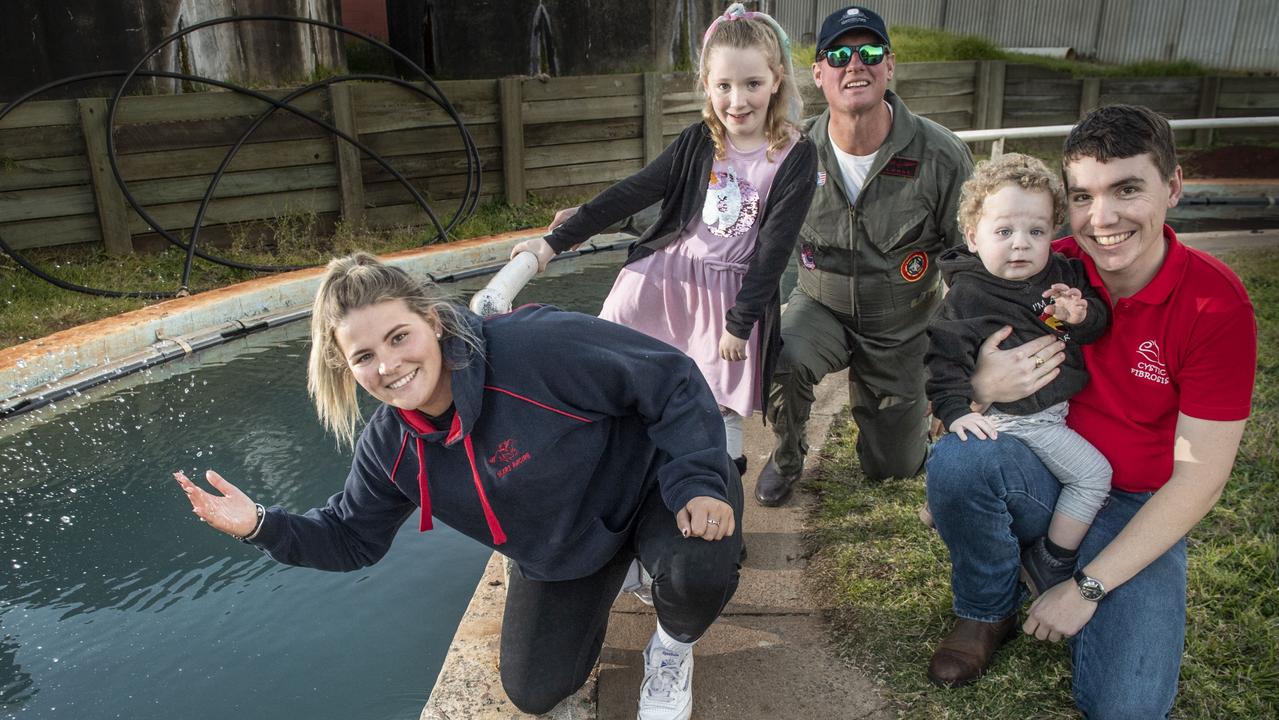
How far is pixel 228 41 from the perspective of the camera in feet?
22.7

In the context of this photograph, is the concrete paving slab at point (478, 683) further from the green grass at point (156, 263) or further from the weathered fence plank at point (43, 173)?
the weathered fence plank at point (43, 173)

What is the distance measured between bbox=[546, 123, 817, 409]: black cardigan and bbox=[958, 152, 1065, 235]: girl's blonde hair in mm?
504

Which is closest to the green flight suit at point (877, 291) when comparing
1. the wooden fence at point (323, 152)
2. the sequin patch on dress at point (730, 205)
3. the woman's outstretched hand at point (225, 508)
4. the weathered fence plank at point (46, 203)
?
the sequin patch on dress at point (730, 205)

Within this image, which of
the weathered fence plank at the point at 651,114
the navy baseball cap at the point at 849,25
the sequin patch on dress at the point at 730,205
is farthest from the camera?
the weathered fence plank at the point at 651,114

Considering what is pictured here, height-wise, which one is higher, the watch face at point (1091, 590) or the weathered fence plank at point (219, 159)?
the weathered fence plank at point (219, 159)

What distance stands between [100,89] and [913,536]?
20.5 feet

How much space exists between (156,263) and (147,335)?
152 centimetres

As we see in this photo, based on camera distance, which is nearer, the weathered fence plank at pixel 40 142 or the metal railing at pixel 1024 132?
the metal railing at pixel 1024 132

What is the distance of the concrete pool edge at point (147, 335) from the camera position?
4.24m

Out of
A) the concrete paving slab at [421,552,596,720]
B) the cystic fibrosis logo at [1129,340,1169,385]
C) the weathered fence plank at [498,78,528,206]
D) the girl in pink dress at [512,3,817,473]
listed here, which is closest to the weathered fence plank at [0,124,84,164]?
the weathered fence plank at [498,78,528,206]

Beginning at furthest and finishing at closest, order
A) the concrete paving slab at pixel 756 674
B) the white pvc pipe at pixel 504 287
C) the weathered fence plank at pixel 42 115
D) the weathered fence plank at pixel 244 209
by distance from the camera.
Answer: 1. the weathered fence plank at pixel 244 209
2. the weathered fence plank at pixel 42 115
3. the white pvc pipe at pixel 504 287
4. the concrete paving slab at pixel 756 674

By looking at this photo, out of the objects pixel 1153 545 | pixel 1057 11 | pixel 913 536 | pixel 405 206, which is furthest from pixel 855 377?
pixel 1057 11

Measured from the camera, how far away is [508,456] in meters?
2.11

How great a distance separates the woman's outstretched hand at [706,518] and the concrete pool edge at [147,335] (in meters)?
2.60
